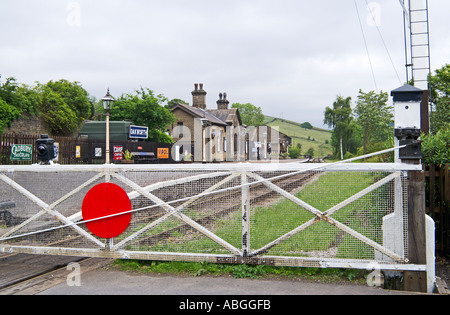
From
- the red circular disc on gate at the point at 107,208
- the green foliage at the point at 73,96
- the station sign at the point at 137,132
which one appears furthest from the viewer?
the green foliage at the point at 73,96

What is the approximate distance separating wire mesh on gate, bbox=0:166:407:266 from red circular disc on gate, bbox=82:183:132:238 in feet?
0.34

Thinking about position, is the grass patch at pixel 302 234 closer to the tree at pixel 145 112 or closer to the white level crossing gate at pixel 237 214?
the white level crossing gate at pixel 237 214

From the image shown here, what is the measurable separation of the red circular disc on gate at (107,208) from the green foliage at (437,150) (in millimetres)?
4899

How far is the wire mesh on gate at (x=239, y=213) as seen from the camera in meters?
4.85

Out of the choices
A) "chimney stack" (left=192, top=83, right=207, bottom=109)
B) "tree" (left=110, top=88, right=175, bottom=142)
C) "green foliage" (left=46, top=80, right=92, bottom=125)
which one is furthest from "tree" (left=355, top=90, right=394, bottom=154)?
"green foliage" (left=46, top=80, right=92, bottom=125)

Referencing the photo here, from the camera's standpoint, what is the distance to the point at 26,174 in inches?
234

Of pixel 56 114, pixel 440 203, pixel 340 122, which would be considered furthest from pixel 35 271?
pixel 340 122

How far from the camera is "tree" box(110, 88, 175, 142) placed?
37.1 m

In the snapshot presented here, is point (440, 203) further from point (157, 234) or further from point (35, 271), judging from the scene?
point (35, 271)

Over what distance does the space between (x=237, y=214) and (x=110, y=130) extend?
25757 millimetres

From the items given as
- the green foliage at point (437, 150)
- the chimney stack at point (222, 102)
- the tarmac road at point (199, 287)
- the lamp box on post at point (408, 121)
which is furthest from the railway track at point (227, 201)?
the chimney stack at point (222, 102)

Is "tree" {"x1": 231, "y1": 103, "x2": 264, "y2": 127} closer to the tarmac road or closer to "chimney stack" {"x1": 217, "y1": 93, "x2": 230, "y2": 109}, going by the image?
"chimney stack" {"x1": 217, "y1": 93, "x2": 230, "y2": 109}
